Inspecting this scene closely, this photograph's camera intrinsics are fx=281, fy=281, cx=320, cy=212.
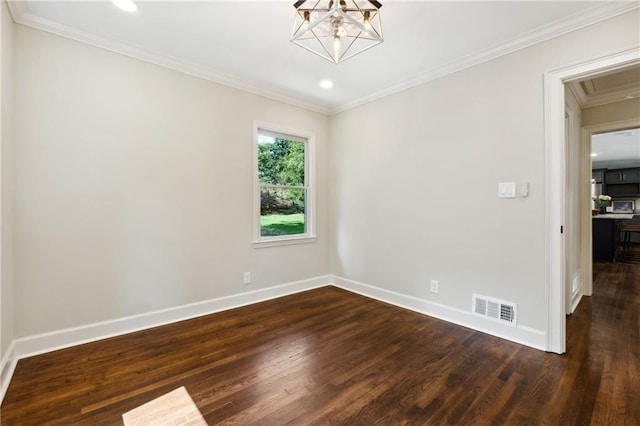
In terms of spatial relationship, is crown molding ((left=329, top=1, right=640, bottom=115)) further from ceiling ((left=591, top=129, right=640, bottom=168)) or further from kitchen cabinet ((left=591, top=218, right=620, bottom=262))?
kitchen cabinet ((left=591, top=218, right=620, bottom=262))

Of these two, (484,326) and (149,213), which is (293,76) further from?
(484,326)

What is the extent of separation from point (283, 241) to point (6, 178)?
8.67 feet

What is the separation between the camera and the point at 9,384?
75.2 inches

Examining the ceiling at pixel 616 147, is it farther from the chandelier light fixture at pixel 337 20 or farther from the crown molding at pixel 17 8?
the crown molding at pixel 17 8

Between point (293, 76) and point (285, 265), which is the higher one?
point (293, 76)

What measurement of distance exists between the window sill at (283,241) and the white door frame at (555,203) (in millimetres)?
2773

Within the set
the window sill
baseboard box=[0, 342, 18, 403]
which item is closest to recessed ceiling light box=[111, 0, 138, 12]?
the window sill

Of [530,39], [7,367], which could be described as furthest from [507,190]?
[7,367]

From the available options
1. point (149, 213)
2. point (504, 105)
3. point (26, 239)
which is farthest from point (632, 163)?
point (26, 239)

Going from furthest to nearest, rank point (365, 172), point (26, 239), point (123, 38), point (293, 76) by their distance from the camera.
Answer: point (365, 172) < point (293, 76) < point (123, 38) < point (26, 239)

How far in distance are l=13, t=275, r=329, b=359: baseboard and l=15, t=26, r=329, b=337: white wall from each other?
7 centimetres

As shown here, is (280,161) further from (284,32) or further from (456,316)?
(456,316)

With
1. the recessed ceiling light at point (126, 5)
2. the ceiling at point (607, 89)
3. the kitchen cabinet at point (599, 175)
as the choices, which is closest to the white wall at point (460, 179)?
the ceiling at point (607, 89)

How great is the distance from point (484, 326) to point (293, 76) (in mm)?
3354
